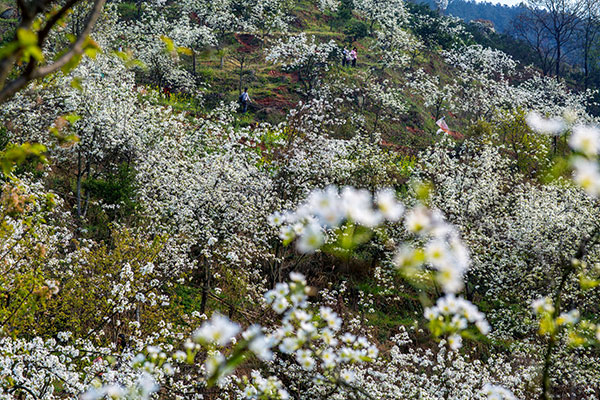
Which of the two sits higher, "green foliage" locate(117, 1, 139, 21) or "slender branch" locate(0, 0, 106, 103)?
"green foliage" locate(117, 1, 139, 21)

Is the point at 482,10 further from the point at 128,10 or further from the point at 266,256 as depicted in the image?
the point at 266,256

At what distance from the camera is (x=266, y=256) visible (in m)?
9.40

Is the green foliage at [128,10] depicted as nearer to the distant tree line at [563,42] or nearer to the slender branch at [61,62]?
the distant tree line at [563,42]

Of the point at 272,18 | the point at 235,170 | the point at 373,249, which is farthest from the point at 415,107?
the point at 235,170

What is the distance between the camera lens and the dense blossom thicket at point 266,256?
201 centimetres

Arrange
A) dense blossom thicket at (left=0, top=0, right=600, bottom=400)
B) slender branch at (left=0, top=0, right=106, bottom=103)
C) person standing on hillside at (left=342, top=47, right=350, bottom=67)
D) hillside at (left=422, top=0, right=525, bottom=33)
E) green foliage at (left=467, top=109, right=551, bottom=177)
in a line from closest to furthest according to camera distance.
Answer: slender branch at (left=0, top=0, right=106, bottom=103), dense blossom thicket at (left=0, top=0, right=600, bottom=400), green foliage at (left=467, top=109, right=551, bottom=177), person standing on hillside at (left=342, top=47, right=350, bottom=67), hillside at (left=422, top=0, right=525, bottom=33)

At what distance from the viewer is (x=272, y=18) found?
3125 centimetres

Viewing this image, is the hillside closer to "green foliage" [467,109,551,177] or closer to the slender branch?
"green foliage" [467,109,551,177]

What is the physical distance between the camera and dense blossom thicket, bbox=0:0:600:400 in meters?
2.01

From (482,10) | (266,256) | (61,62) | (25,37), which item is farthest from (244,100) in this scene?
(482,10)

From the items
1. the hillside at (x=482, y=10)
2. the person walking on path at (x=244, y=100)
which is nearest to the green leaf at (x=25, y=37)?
the person walking on path at (x=244, y=100)

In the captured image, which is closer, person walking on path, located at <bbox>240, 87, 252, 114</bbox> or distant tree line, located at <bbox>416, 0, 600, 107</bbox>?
person walking on path, located at <bbox>240, 87, 252, 114</bbox>

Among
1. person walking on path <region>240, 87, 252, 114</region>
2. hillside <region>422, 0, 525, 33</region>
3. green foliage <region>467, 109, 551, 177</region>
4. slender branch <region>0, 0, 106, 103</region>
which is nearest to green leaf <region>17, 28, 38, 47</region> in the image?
slender branch <region>0, 0, 106, 103</region>

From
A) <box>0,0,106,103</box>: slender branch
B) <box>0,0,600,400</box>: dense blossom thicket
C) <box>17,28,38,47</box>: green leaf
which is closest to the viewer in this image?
<box>17,28,38,47</box>: green leaf
